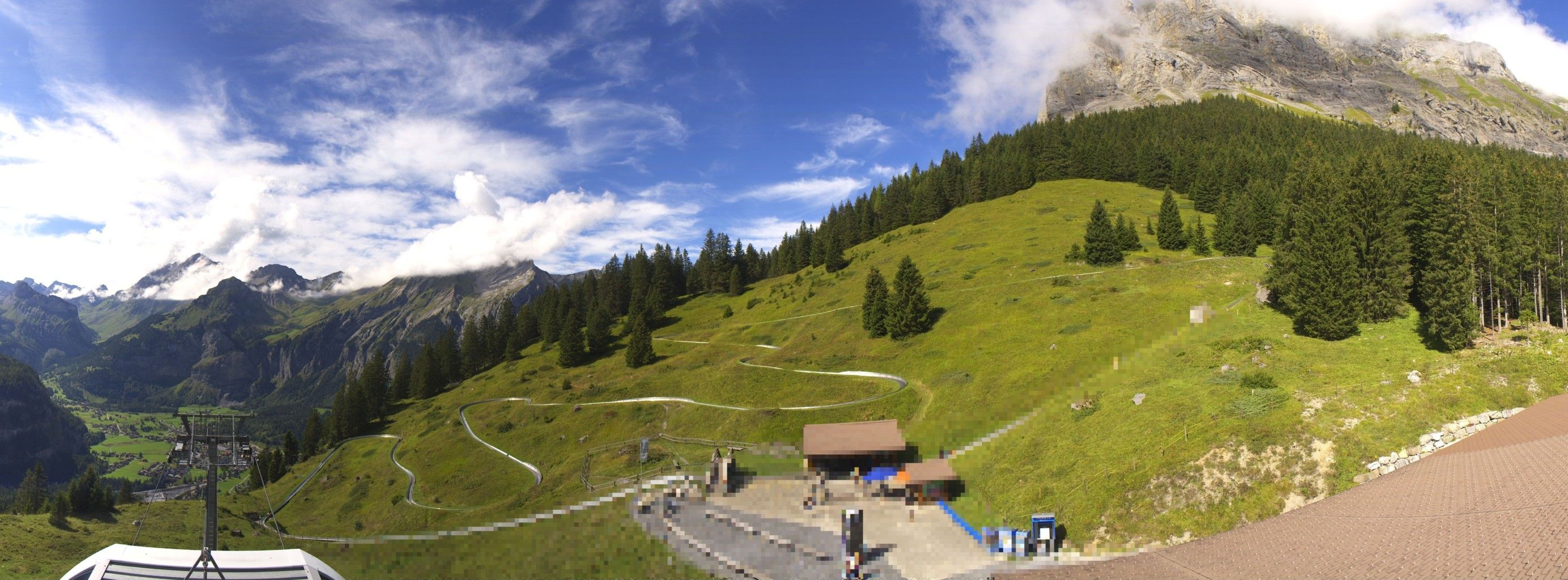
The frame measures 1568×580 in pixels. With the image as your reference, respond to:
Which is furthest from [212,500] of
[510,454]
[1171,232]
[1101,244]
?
[1171,232]

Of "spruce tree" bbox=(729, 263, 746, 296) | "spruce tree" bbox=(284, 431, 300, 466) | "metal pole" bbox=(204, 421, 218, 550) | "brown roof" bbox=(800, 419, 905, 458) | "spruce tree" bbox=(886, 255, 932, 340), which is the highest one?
"spruce tree" bbox=(729, 263, 746, 296)

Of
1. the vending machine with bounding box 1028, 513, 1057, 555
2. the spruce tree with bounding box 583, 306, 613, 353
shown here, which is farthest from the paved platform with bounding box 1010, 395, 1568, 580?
the spruce tree with bounding box 583, 306, 613, 353

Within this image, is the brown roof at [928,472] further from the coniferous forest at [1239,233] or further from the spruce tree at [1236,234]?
the spruce tree at [1236,234]

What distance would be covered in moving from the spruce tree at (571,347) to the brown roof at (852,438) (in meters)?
67.3

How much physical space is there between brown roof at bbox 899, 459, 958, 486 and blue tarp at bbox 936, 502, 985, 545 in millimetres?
1964

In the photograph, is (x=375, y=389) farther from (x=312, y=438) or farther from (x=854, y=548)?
(x=854, y=548)

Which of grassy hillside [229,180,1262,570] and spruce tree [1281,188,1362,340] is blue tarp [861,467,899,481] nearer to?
grassy hillside [229,180,1262,570]

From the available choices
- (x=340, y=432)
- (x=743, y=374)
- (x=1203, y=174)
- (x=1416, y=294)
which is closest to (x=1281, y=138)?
(x=1203, y=174)

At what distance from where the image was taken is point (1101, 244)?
8250 cm

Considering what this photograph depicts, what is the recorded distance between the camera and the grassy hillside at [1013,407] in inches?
1184

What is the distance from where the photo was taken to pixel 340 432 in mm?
106312

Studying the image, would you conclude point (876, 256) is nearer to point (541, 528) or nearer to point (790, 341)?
point (790, 341)

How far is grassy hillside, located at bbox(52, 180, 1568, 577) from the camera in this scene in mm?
30062

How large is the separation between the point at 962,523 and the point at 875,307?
44.6 m
